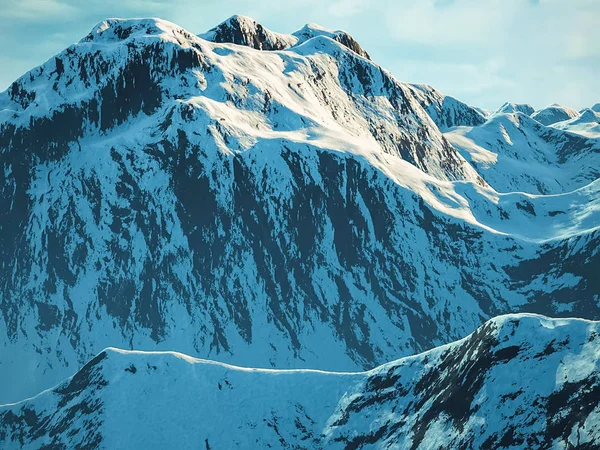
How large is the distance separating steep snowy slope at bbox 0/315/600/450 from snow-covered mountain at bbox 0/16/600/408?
4891cm

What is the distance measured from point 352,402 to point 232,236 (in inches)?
2830

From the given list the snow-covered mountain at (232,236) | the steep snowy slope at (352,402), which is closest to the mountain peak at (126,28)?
the snow-covered mountain at (232,236)

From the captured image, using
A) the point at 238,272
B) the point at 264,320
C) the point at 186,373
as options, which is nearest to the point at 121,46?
the point at 238,272

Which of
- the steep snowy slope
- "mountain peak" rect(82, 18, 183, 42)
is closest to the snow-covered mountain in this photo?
"mountain peak" rect(82, 18, 183, 42)

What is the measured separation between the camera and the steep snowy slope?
57531mm

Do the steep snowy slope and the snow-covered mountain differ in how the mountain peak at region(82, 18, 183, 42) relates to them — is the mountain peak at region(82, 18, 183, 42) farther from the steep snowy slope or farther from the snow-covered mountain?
the steep snowy slope

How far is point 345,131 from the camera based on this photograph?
6526 inches

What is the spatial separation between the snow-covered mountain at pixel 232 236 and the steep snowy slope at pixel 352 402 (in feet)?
160

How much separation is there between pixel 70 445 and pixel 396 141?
397 ft

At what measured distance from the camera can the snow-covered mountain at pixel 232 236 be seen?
135m

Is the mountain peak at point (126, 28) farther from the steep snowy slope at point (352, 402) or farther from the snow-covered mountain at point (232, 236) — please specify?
the steep snowy slope at point (352, 402)

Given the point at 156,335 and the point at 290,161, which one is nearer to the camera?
the point at 156,335

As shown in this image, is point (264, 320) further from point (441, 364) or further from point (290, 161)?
point (441, 364)

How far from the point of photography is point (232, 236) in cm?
14312
